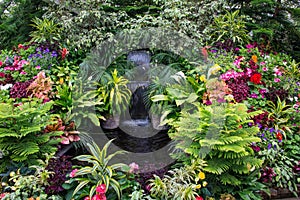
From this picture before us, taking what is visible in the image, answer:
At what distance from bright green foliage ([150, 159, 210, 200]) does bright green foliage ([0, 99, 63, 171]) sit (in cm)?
97

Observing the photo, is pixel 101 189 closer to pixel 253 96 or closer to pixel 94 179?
pixel 94 179

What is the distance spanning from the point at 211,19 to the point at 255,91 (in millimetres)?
1604

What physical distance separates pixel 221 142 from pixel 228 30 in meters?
2.53

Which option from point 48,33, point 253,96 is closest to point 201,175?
point 253,96

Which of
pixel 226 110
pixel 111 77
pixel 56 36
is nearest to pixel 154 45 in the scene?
pixel 111 77

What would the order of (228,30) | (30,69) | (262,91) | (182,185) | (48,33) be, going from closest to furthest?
(182,185) → (262,91) → (30,69) → (48,33) → (228,30)

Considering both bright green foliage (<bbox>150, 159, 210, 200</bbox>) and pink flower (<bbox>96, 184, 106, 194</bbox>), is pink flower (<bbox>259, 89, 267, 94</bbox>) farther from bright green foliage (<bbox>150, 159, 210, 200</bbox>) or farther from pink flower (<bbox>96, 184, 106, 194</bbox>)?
pink flower (<bbox>96, 184, 106, 194</bbox>)

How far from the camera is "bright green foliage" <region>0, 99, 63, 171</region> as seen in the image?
7.66ft

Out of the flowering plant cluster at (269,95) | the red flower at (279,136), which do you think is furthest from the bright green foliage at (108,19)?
the red flower at (279,136)

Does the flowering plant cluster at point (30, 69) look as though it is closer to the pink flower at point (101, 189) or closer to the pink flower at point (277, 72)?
the pink flower at point (101, 189)

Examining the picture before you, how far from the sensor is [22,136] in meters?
2.45

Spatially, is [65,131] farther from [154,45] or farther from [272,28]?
[272,28]

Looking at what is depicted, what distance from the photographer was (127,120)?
362 cm

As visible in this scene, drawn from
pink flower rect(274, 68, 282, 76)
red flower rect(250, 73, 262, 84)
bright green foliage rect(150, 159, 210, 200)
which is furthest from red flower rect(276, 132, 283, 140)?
pink flower rect(274, 68, 282, 76)
